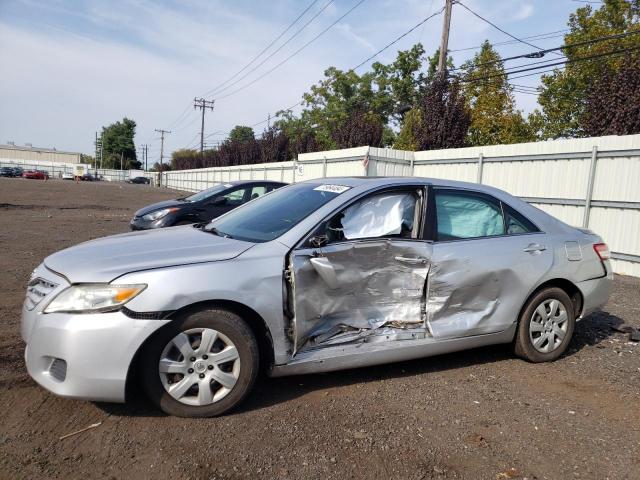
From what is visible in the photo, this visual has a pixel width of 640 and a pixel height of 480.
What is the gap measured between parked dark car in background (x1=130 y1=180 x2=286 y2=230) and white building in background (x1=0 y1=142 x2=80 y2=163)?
5068 inches

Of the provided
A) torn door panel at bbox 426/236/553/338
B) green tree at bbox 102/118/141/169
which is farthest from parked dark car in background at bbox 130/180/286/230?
green tree at bbox 102/118/141/169

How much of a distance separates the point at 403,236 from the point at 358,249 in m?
0.46

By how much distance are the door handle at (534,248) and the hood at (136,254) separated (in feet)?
8.01

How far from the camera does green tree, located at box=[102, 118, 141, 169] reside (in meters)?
117

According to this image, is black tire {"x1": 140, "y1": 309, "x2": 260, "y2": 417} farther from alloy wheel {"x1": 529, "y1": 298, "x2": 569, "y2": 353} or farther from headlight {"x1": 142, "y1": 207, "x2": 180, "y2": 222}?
headlight {"x1": 142, "y1": 207, "x2": 180, "y2": 222}

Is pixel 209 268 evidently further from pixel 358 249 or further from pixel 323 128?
pixel 323 128

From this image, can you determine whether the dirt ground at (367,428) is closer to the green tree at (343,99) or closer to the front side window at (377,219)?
the front side window at (377,219)

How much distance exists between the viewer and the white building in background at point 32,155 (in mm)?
120406

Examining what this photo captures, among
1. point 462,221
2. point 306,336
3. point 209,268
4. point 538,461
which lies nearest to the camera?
point 538,461

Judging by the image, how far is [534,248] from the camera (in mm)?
4398

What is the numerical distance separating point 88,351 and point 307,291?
1.41m

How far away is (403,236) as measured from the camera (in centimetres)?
398

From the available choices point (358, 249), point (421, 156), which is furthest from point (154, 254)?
point (421, 156)

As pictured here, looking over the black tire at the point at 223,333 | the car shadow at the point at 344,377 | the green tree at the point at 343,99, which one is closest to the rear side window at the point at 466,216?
the car shadow at the point at 344,377
